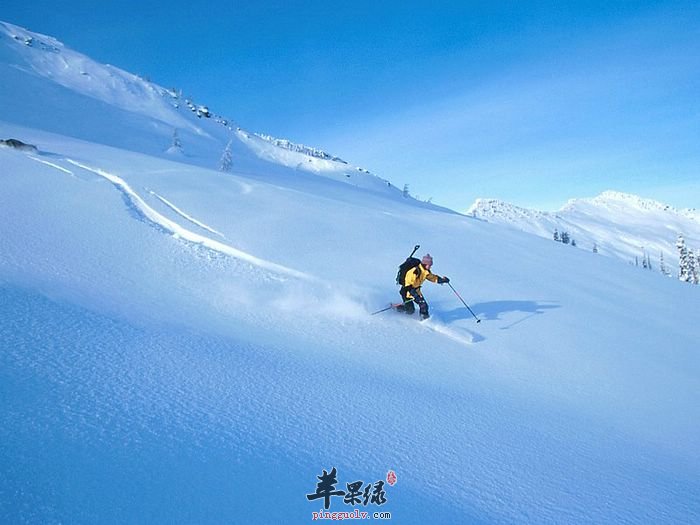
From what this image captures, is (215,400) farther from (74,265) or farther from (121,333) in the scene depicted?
(74,265)

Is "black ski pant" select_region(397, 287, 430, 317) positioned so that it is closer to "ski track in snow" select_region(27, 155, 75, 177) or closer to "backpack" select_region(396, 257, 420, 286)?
"backpack" select_region(396, 257, 420, 286)

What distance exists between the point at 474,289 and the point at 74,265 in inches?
311

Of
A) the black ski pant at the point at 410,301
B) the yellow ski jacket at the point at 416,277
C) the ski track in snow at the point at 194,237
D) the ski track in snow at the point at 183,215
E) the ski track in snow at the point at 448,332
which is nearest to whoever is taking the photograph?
the ski track in snow at the point at 448,332

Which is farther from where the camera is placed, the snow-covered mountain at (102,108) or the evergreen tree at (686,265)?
the evergreen tree at (686,265)

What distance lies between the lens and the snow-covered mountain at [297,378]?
242cm

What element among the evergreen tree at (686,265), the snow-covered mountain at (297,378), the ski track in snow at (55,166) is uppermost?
the evergreen tree at (686,265)

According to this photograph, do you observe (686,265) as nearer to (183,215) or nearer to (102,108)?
(183,215)

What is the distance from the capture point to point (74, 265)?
604 centimetres

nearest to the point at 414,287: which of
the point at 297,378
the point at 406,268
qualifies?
the point at 406,268

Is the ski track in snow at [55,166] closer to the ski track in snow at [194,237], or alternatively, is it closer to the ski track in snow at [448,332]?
the ski track in snow at [194,237]

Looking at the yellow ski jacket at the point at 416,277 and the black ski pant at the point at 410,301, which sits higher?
the yellow ski jacket at the point at 416,277

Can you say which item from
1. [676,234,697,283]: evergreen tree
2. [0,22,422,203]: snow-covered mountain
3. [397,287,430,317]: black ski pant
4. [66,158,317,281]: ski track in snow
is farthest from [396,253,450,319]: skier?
[676,234,697,283]: evergreen tree

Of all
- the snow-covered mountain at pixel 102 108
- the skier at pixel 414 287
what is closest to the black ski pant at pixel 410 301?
the skier at pixel 414 287

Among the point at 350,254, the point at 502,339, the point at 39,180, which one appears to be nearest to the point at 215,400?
the point at 502,339
